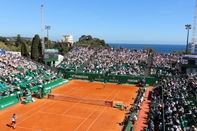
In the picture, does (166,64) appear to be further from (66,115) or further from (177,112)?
(66,115)

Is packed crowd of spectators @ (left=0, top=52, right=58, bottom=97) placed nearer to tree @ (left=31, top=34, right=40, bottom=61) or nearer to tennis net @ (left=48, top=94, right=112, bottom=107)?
tennis net @ (left=48, top=94, right=112, bottom=107)

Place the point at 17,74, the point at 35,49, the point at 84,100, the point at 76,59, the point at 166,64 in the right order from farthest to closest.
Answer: the point at 35,49 < the point at 76,59 < the point at 166,64 < the point at 17,74 < the point at 84,100

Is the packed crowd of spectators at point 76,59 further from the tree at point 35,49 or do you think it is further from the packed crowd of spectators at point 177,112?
the packed crowd of spectators at point 177,112

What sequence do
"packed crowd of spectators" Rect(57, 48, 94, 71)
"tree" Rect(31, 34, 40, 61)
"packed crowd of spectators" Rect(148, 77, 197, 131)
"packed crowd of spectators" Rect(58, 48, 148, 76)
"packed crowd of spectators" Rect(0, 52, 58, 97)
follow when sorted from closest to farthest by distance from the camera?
"packed crowd of spectators" Rect(148, 77, 197, 131) < "packed crowd of spectators" Rect(0, 52, 58, 97) < "packed crowd of spectators" Rect(58, 48, 148, 76) < "packed crowd of spectators" Rect(57, 48, 94, 71) < "tree" Rect(31, 34, 40, 61)

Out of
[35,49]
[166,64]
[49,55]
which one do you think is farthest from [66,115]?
[35,49]

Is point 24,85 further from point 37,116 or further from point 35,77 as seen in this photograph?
point 37,116

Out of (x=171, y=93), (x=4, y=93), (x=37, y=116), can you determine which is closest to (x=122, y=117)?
(x=171, y=93)

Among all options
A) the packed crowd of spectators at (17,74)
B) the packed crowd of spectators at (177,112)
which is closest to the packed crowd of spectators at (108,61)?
the packed crowd of spectators at (17,74)

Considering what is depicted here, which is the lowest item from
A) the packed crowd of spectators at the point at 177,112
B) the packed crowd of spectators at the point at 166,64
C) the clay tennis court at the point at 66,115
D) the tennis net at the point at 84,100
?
the clay tennis court at the point at 66,115

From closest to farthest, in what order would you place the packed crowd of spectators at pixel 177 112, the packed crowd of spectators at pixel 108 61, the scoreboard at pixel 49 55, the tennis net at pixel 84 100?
1. the packed crowd of spectators at pixel 177 112
2. the tennis net at pixel 84 100
3. the packed crowd of spectators at pixel 108 61
4. the scoreboard at pixel 49 55

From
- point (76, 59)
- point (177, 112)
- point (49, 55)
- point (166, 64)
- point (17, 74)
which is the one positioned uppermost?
point (49, 55)

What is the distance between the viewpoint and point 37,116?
67.7 ft

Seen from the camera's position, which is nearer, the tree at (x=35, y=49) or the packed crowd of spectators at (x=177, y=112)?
the packed crowd of spectators at (x=177, y=112)

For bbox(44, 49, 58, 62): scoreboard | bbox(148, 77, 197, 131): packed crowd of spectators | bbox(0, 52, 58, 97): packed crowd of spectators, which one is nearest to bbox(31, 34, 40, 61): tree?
bbox(0, 52, 58, 97): packed crowd of spectators
